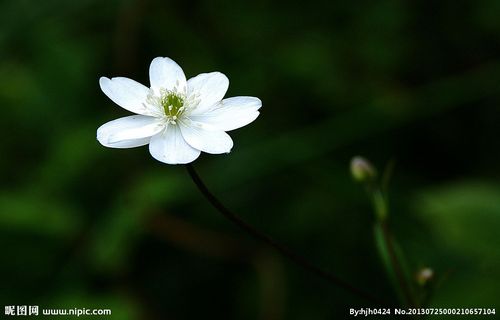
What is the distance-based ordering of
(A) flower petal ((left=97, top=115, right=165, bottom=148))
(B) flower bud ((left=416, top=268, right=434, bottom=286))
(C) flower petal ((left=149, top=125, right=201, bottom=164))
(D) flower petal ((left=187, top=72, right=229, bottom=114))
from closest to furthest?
(C) flower petal ((left=149, top=125, right=201, bottom=164))
(A) flower petal ((left=97, top=115, right=165, bottom=148))
(B) flower bud ((left=416, top=268, right=434, bottom=286))
(D) flower petal ((left=187, top=72, right=229, bottom=114))

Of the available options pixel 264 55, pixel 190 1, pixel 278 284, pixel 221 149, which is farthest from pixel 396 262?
pixel 190 1

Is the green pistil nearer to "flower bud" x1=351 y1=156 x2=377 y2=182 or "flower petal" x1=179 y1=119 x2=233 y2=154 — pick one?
"flower petal" x1=179 y1=119 x2=233 y2=154

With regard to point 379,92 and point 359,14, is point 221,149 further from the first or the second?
point 359,14

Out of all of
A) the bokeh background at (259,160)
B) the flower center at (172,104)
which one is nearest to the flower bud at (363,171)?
the flower center at (172,104)

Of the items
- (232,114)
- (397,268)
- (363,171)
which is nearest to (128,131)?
(232,114)

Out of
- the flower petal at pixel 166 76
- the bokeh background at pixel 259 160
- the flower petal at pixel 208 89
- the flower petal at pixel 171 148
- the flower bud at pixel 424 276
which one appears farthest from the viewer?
the bokeh background at pixel 259 160

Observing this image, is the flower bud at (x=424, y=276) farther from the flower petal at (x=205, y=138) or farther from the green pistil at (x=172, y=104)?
the green pistil at (x=172, y=104)

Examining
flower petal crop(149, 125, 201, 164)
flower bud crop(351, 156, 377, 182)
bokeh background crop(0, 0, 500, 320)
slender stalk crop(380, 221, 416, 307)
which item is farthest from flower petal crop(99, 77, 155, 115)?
bokeh background crop(0, 0, 500, 320)
